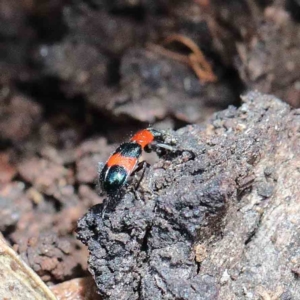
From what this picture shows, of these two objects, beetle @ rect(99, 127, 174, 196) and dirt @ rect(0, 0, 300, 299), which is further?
beetle @ rect(99, 127, 174, 196)

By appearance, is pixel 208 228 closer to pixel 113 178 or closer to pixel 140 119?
pixel 113 178

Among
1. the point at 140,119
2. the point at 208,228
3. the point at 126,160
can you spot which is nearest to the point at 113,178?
the point at 126,160

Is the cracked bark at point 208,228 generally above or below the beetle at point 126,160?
below

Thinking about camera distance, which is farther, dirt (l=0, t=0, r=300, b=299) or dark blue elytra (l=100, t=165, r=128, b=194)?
dark blue elytra (l=100, t=165, r=128, b=194)

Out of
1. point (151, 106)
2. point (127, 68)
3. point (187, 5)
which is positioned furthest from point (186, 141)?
point (187, 5)

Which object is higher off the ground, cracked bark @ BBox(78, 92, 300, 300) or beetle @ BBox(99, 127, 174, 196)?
beetle @ BBox(99, 127, 174, 196)

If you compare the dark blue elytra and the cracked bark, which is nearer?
the cracked bark

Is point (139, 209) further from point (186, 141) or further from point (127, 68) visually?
point (127, 68)
